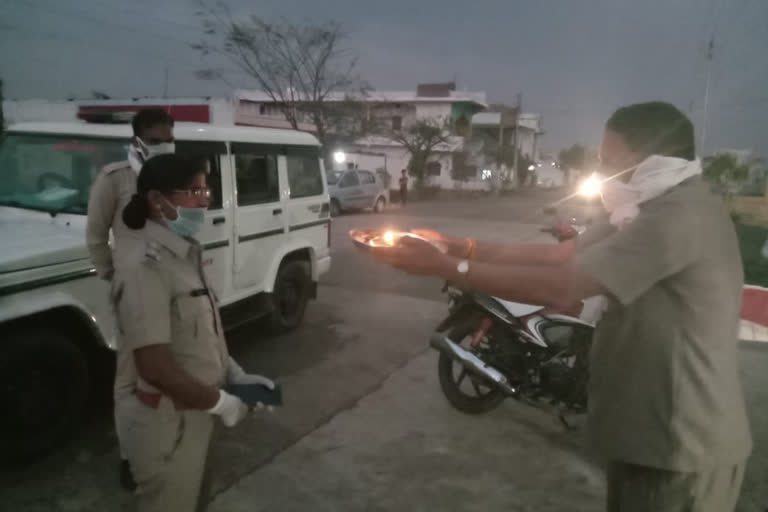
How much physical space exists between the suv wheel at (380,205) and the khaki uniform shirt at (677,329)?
18.8m

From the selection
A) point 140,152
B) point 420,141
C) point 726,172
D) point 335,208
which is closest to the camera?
point 140,152

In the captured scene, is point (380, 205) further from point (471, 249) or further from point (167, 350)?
point (167, 350)

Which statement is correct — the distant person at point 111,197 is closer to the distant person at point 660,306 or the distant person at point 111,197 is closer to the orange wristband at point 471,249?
the orange wristband at point 471,249

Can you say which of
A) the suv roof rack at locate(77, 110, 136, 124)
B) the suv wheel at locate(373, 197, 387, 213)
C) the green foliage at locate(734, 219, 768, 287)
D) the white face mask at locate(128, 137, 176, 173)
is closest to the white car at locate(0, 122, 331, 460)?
the suv roof rack at locate(77, 110, 136, 124)

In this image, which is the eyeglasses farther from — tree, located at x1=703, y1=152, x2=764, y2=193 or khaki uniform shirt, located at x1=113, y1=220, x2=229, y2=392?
tree, located at x1=703, y1=152, x2=764, y2=193

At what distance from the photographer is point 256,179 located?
539 cm

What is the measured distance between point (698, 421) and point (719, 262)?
1.49 ft

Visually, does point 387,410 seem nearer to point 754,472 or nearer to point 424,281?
point 754,472

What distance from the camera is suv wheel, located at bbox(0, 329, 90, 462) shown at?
320 centimetres

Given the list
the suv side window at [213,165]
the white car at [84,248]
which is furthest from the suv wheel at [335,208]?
the suv side window at [213,165]

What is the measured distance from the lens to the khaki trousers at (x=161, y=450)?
1943 mm

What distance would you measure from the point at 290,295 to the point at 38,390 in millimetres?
3017

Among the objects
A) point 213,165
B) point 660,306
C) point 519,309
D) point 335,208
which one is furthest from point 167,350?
point 335,208

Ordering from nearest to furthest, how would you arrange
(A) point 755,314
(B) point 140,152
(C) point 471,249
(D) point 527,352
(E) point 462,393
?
(C) point 471,249 < (B) point 140,152 < (D) point 527,352 < (E) point 462,393 < (A) point 755,314
